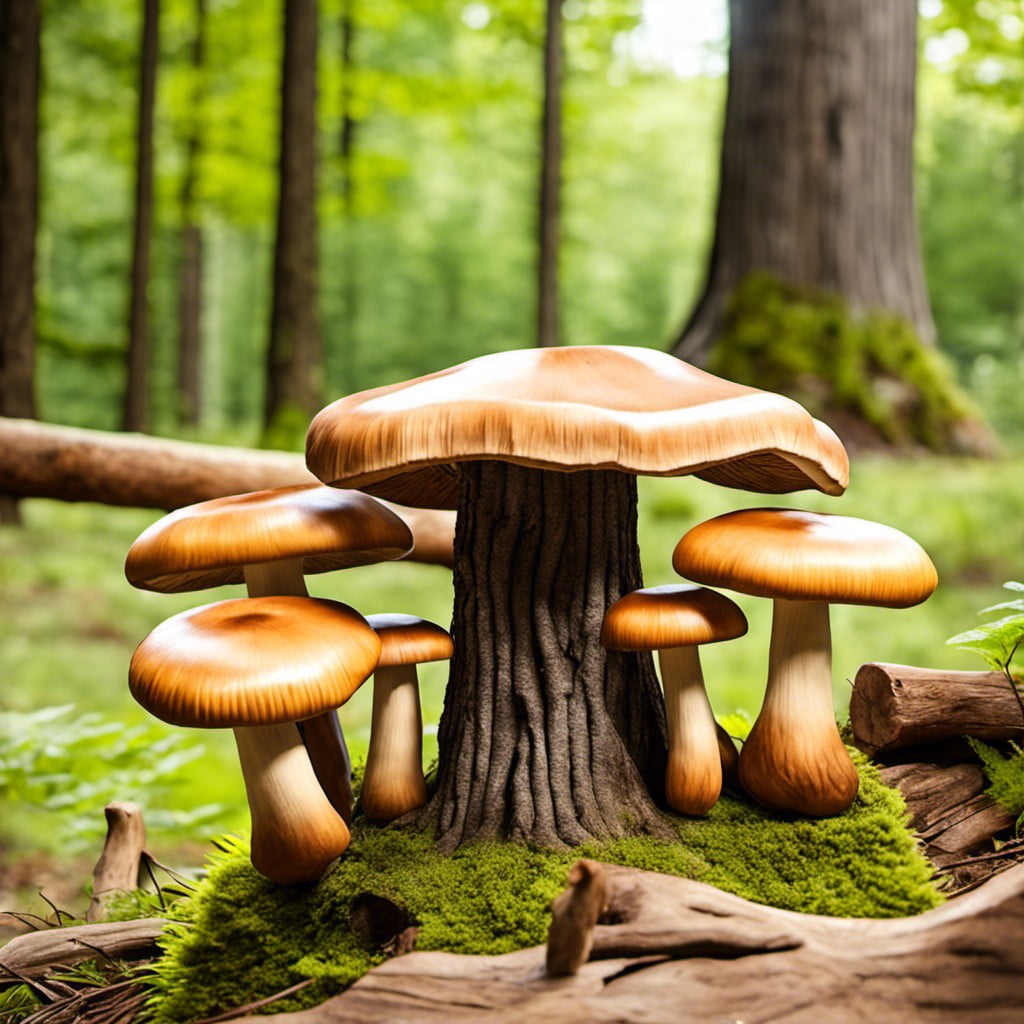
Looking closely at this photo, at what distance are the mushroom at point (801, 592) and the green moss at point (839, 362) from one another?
3860mm

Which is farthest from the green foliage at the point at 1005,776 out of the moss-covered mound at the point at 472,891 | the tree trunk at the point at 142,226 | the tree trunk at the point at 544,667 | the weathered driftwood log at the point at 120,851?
the tree trunk at the point at 142,226

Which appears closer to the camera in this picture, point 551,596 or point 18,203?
point 551,596

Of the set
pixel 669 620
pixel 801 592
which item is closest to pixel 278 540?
pixel 669 620

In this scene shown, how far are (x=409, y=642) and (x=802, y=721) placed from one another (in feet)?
2.73

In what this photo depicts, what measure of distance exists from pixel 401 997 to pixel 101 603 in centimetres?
582

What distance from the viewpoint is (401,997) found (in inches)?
59.5

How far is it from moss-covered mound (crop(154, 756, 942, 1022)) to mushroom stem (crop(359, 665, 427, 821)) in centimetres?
7

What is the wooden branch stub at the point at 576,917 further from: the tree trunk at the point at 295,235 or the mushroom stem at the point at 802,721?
the tree trunk at the point at 295,235

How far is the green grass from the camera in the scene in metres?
4.75

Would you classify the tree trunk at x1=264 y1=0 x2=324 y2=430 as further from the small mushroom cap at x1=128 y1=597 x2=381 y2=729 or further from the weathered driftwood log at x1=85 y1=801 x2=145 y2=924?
the small mushroom cap at x1=128 y1=597 x2=381 y2=729

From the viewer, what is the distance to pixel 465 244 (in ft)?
65.2

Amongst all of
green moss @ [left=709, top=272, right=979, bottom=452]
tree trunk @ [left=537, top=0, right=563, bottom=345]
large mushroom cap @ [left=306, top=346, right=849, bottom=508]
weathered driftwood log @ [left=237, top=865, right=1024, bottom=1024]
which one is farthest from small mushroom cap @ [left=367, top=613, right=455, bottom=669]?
tree trunk @ [left=537, top=0, right=563, bottom=345]

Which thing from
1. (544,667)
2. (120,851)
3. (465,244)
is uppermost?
(465,244)

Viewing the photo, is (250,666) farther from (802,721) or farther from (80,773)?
(80,773)
